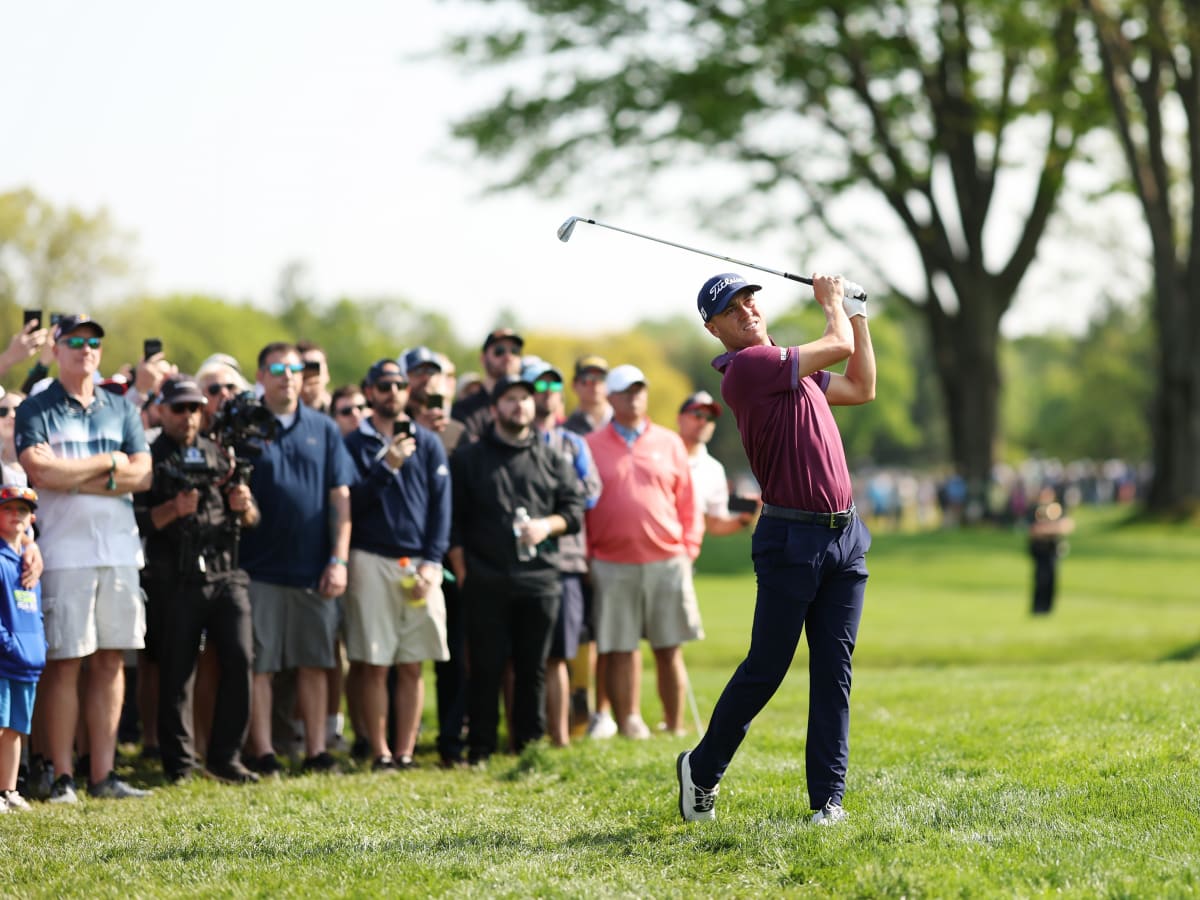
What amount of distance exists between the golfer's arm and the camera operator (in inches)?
151

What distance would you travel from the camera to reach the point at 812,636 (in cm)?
665

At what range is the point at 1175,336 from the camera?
34875 millimetres

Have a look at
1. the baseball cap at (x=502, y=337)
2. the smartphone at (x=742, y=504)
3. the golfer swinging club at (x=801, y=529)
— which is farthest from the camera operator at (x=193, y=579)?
the golfer swinging club at (x=801, y=529)

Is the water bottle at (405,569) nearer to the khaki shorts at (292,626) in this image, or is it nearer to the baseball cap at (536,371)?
the khaki shorts at (292,626)

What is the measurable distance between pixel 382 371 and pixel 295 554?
1.40m

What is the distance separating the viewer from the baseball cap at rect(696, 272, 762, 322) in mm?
6621

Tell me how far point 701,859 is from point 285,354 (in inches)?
185

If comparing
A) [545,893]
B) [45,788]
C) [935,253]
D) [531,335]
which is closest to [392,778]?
[45,788]

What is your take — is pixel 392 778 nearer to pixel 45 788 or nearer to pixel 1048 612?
pixel 45 788

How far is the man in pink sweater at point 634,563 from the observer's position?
1044 cm

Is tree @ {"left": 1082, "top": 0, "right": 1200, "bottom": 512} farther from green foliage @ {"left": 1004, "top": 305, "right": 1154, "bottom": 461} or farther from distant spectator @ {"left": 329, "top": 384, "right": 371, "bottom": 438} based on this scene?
green foliage @ {"left": 1004, "top": 305, "right": 1154, "bottom": 461}

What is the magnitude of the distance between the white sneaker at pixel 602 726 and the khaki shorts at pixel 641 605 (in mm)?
724

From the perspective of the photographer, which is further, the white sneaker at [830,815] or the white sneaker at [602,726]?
the white sneaker at [602,726]

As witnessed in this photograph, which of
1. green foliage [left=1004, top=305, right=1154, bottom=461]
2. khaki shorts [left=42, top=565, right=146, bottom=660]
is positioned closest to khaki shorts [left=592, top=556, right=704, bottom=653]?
khaki shorts [left=42, top=565, right=146, bottom=660]
